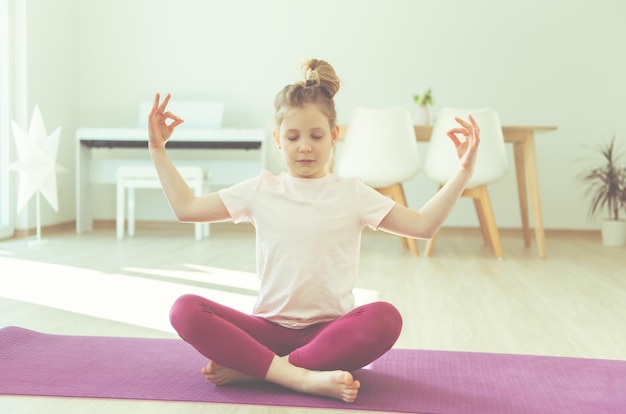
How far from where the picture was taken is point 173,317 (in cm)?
144

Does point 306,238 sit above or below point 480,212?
above

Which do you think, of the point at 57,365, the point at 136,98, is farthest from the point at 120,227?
the point at 57,365

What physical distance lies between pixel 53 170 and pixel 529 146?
8.87 feet

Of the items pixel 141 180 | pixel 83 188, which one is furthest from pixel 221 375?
pixel 83 188

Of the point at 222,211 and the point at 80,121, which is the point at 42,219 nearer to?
the point at 80,121

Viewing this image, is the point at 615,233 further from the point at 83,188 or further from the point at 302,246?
the point at 302,246

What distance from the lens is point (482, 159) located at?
4.01 meters

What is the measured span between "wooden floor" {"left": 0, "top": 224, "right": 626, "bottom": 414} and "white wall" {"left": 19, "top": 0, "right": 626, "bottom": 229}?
0.93 m

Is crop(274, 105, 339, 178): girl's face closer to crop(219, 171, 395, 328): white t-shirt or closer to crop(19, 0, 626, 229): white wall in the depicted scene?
crop(219, 171, 395, 328): white t-shirt

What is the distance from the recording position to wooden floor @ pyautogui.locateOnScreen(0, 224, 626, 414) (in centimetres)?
198

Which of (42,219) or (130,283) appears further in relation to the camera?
(42,219)

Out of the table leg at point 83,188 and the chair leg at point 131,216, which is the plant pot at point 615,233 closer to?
the chair leg at point 131,216

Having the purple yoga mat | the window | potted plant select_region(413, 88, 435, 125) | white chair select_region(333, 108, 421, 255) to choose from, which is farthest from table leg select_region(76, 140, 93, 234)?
the purple yoga mat

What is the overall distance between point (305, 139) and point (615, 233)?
3922mm
